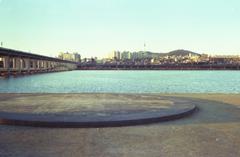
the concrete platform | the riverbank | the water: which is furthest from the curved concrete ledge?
the water

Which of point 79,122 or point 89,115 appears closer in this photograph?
point 79,122

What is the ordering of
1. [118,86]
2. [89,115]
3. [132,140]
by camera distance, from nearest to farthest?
[132,140]
[89,115]
[118,86]

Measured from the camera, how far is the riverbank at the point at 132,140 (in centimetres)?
754

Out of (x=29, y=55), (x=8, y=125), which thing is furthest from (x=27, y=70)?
(x=8, y=125)

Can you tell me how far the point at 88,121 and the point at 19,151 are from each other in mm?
3018

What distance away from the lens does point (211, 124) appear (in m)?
10.9

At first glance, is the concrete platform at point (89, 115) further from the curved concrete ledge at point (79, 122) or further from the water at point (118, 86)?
the water at point (118, 86)

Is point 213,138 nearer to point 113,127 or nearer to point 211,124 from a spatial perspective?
point 211,124

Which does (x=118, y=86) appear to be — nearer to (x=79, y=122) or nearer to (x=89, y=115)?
(x=89, y=115)

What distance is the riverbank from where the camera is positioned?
7535 millimetres

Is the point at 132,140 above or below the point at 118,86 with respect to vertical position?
above

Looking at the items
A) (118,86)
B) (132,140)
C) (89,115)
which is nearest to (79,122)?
(89,115)

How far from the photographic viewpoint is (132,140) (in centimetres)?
864

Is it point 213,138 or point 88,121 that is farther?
point 88,121
